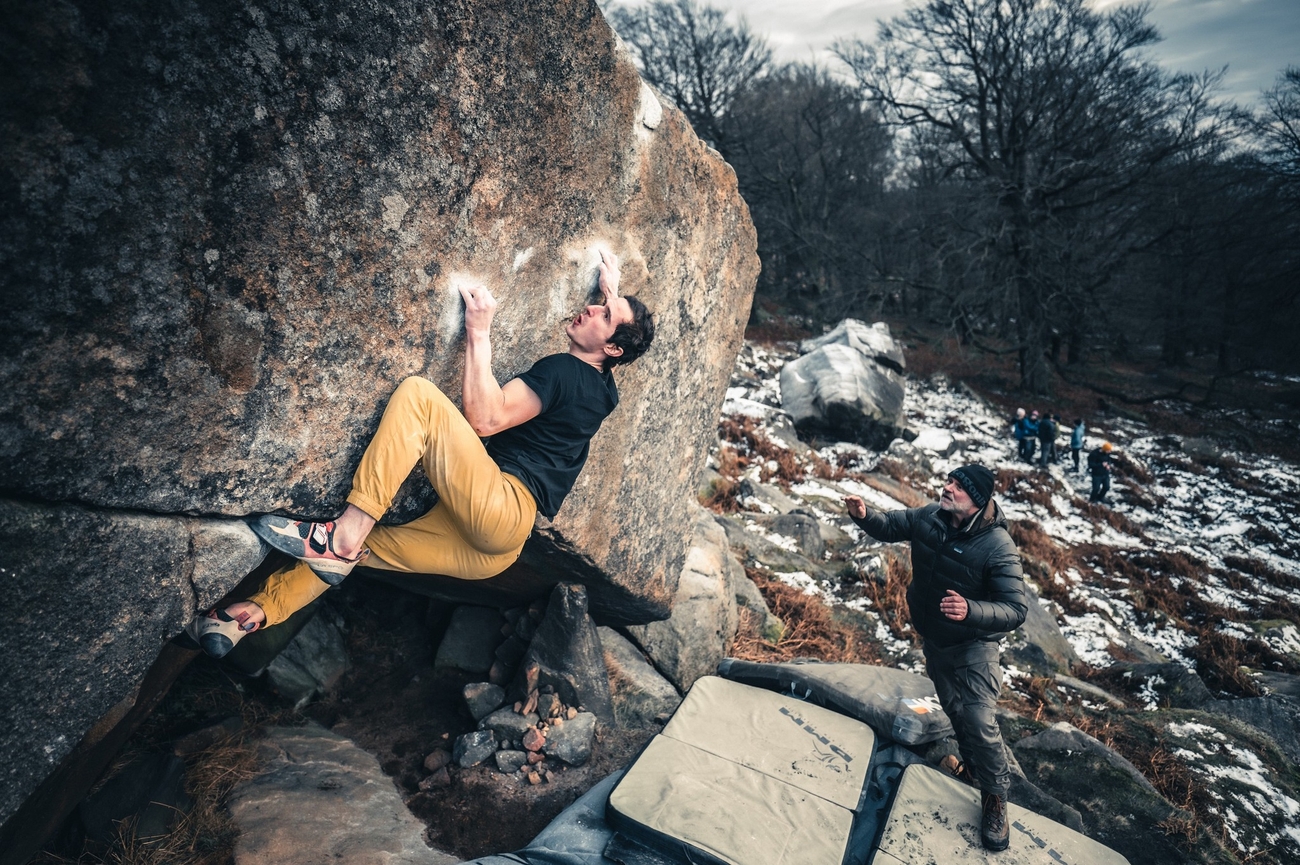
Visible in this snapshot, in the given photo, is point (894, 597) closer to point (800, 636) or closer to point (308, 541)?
point (800, 636)

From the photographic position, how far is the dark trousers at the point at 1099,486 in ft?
42.1

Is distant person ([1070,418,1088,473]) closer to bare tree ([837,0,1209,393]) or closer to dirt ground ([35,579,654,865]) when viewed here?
bare tree ([837,0,1209,393])

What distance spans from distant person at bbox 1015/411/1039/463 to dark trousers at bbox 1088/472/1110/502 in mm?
1799

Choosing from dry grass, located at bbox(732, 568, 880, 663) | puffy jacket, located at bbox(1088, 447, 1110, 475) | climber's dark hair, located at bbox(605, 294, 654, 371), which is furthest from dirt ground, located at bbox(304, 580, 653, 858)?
puffy jacket, located at bbox(1088, 447, 1110, 475)

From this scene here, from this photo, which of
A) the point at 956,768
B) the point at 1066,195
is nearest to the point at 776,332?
the point at 1066,195

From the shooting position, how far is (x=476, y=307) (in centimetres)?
293

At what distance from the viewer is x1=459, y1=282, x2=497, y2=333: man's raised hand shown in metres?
2.92

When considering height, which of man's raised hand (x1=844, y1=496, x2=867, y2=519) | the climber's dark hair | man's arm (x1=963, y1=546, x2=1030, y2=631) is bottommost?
man's arm (x1=963, y1=546, x2=1030, y2=631)

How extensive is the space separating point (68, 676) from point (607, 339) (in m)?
2.46

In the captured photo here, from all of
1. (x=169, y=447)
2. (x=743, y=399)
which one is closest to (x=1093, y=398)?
(x=743, y=399)

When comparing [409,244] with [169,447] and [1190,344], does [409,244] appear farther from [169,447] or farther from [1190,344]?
[1190,344]

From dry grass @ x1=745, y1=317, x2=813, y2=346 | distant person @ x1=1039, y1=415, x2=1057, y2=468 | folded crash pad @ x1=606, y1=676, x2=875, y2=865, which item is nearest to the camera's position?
folded crash pad @ x1=606, y1=676, x2=875, y2=865

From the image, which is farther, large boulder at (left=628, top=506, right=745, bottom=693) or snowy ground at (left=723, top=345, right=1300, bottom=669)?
snowy ground at (left=723, top=345, right=1300, bottom=669)

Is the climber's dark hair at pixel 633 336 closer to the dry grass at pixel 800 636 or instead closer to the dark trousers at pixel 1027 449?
the dry grass at pixel 800 636
